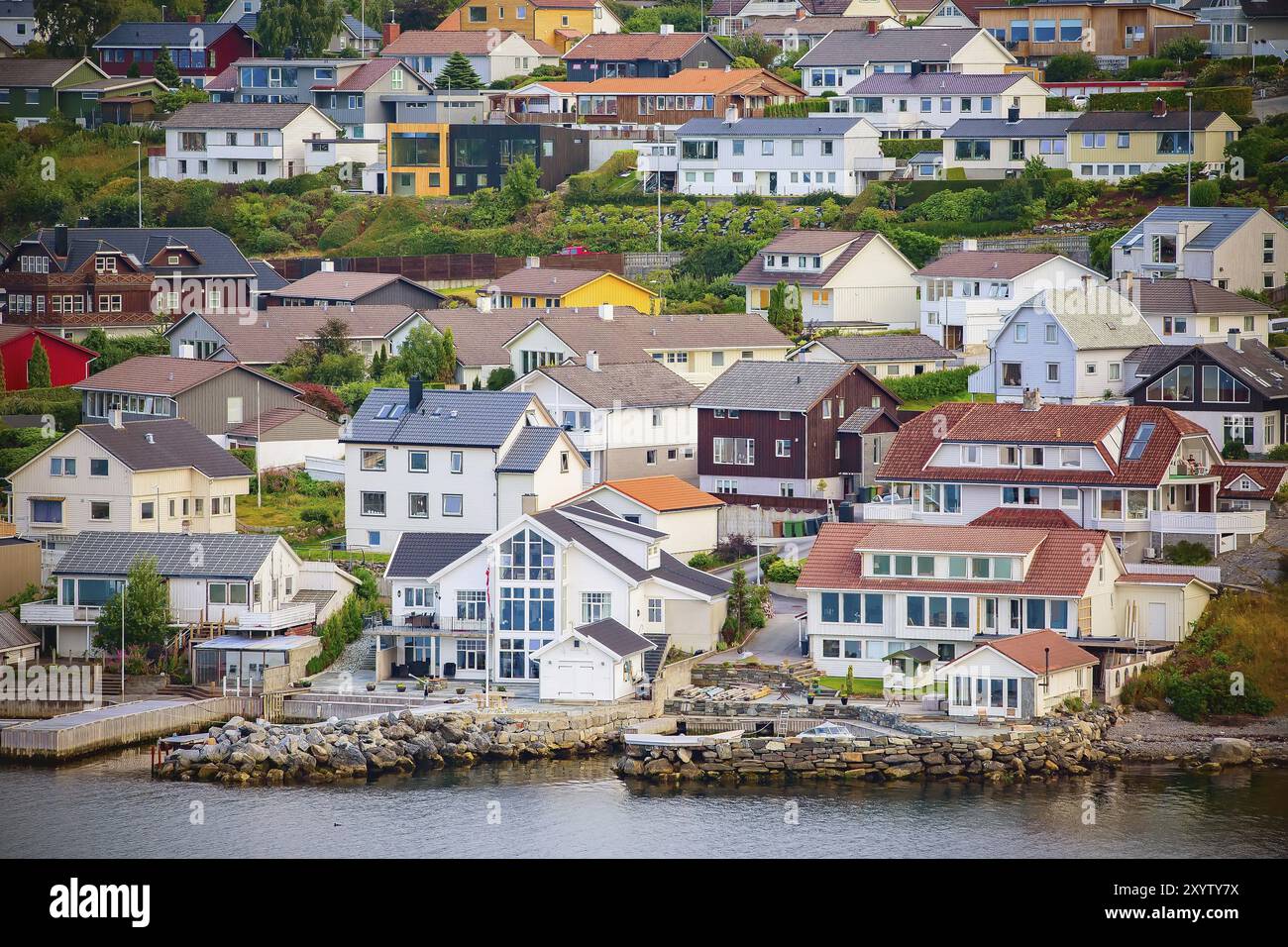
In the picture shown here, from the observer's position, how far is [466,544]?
48438mm

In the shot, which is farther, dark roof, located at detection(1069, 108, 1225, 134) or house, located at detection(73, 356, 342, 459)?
dark roof, located at detection(1069, 108, 1225, 134)

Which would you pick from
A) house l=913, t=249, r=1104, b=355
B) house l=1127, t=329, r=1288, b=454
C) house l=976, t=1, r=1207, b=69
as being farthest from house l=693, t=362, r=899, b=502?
house l=976, t=1, r=1207, b=69

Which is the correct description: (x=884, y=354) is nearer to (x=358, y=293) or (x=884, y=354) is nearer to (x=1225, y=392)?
(x=1225, y=392)

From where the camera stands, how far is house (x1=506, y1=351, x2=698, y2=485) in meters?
57.7

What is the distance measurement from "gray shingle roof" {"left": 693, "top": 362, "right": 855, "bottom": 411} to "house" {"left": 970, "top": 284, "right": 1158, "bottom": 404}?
4.43m

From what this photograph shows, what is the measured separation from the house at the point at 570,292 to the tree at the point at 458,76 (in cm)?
2302

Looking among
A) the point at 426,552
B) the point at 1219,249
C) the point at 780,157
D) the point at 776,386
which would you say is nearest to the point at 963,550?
the point at 426,552

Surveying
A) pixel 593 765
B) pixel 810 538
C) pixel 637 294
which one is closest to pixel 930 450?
pixel 810 538

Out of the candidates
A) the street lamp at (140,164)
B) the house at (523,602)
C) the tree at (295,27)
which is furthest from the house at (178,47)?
the house at (523,602)

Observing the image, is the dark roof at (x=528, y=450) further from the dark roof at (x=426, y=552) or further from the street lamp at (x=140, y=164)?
the street lamp at (x=140, y=164)

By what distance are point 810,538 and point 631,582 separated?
8.13m

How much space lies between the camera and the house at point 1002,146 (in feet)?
261

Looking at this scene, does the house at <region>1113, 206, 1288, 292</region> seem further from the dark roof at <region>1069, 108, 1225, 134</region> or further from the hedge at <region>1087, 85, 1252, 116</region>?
the hedge at <region>1087, 85, 1252, 116</region>

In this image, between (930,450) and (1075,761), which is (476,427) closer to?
(930,450)
